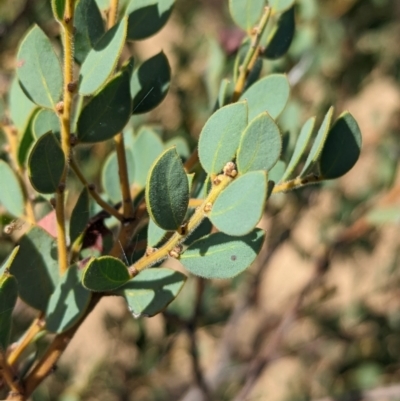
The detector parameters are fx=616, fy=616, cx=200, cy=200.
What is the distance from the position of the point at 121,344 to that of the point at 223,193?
121 cm

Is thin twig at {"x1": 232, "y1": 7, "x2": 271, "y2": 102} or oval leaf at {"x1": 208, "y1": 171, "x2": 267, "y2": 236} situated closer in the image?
oval leaf at {"x1": 208, "y1": 171, "x2": 267, "y2": 236}

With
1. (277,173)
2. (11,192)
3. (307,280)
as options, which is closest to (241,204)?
(277,173)

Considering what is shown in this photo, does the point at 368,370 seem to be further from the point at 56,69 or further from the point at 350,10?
the point at 56,69

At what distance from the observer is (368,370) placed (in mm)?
1389

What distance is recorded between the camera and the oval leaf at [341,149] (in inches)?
18.5

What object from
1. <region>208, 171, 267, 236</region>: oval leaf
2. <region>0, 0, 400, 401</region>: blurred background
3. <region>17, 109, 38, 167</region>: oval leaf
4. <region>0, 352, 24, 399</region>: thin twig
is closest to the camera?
<region>208, 171, 267, 236</region>: oval leaf

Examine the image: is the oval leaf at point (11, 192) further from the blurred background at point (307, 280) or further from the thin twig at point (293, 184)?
the blurred background at point (307, 280)

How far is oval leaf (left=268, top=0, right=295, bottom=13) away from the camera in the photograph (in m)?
0.56

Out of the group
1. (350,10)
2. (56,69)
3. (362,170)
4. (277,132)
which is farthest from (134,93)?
(362,170)

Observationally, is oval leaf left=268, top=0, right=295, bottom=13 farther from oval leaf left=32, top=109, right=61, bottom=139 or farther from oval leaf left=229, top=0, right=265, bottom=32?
oval leaf left=32, top=109, right=61, bottom=139

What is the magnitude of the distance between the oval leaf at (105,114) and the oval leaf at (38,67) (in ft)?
0.09

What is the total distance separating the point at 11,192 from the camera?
535mm

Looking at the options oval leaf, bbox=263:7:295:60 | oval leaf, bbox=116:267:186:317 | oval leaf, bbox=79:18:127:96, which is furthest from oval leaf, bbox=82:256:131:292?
oval leaf, bbox=263:7:295:60

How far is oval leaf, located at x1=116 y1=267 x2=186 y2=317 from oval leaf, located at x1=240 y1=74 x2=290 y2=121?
0.16 m
